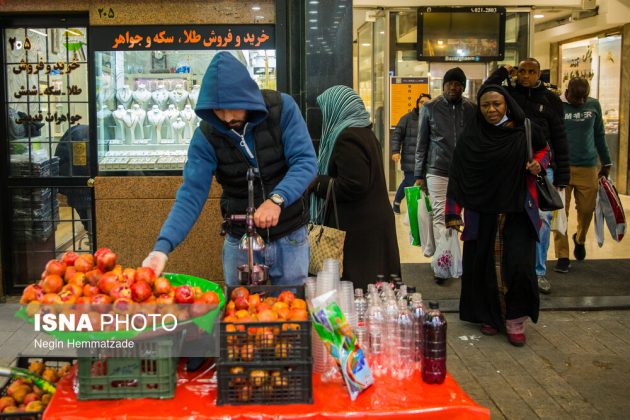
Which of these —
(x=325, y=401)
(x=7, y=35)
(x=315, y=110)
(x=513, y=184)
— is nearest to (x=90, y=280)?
(x=325, y=401)

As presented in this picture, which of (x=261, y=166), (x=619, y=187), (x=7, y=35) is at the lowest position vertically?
(x=619, y=187)

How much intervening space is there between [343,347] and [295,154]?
4.15 feet

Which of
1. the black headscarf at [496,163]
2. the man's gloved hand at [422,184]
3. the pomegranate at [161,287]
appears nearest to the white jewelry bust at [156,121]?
the man's gloved hand at [422,184]

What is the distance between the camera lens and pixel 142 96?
690 cm

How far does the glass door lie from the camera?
6984 mm

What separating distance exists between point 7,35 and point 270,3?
8.04 feet

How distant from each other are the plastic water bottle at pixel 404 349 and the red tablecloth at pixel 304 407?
0.14 meters

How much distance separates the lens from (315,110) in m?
6.72

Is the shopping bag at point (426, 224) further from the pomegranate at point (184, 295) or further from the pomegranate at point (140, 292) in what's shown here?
the pomegranate at point (140, 292)

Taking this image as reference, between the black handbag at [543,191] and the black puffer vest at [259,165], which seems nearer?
the black puffer vest at [259,165]

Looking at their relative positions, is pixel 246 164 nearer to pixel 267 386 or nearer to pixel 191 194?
pixel 191 194

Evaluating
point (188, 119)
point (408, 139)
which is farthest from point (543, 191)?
point (408, 139)

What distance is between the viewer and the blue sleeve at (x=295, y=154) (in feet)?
11.8

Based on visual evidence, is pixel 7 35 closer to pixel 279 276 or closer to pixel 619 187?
pixel 279 276
